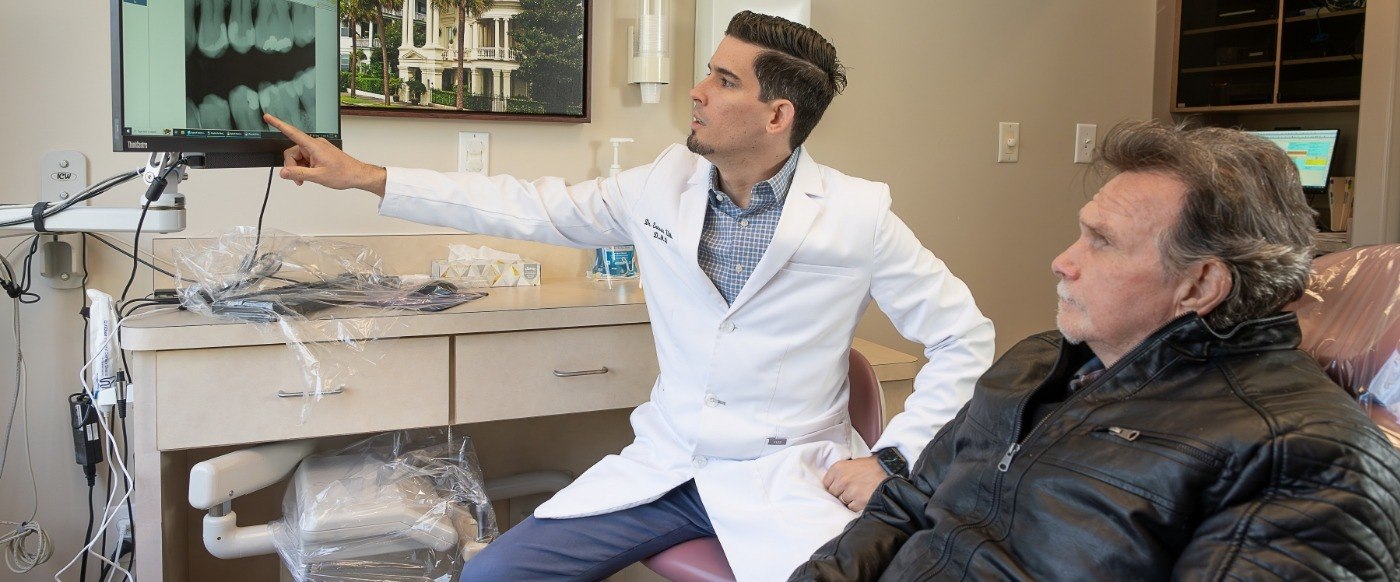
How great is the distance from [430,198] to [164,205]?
1.42ft

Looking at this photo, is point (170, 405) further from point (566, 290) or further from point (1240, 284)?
point (1240, 284)

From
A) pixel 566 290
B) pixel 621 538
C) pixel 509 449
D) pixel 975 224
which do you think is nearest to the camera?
pixel 621 538

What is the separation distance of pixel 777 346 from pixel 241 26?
1002 millimetres

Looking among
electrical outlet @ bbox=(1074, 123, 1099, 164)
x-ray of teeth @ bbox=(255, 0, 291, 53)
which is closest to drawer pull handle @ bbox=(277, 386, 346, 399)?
x-ray of teeth @ bbox=(255, 0, 291, 53)

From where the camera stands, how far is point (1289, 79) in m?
5.22

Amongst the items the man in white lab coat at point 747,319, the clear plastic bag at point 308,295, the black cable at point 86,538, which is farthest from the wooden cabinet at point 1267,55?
the black cable at point 86,538

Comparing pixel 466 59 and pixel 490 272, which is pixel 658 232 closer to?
pixel 490 272

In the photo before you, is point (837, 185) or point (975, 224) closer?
point (837, 185)

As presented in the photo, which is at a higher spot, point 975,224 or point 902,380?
point 975,224

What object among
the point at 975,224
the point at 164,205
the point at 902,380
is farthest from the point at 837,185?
the point at 975,224

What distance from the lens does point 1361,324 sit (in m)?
Answer: 1.24

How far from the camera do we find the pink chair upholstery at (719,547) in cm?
166

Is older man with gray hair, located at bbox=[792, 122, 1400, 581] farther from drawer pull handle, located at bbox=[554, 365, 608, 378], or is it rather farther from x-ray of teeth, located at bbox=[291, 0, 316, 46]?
x-ray of teeth, located at bbox=[291, 0, 316, 46]

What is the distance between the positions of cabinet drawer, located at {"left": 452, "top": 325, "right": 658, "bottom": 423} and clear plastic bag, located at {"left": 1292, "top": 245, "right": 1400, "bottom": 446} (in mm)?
1164
